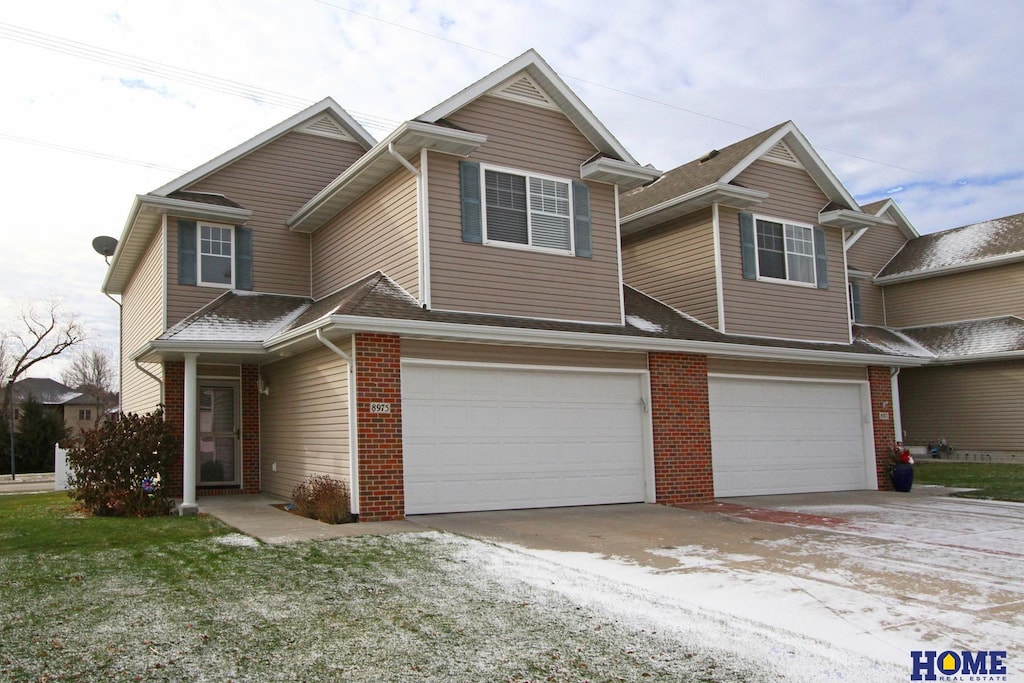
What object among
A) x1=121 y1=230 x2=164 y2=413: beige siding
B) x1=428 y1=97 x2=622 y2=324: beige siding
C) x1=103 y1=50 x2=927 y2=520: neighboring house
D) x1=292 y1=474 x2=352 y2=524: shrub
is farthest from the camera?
x1=121 y1=230 x2=164 y2=413: beige siding

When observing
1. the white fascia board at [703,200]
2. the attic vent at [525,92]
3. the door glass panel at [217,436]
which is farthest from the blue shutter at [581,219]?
the door glass panel at [217,436]

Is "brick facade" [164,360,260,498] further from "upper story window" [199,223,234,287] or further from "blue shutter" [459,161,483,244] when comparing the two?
"blue shutter" [459,161,483,244]

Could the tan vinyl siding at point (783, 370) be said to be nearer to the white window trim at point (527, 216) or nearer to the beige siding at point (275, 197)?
the white window trim at point (527, 216)

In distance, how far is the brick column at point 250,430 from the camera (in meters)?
15.4

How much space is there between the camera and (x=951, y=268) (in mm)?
23906

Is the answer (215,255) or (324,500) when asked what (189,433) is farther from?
(215,255)

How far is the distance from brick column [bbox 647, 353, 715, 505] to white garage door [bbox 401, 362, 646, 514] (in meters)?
0.30

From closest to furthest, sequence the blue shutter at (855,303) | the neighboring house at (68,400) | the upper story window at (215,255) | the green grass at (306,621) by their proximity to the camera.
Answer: the green grass at (306,621)
the upper story window at (215,255)
the blue shutter at (855,303)
the neighboring house at (68,400)

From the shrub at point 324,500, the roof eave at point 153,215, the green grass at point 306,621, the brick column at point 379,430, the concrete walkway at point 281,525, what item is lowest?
the green grass at point 306,621

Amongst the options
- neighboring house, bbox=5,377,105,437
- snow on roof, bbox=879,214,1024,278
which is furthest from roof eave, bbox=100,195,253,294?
neighboring house, bbox=5,377,105,437

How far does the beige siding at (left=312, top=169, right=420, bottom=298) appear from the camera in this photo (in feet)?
40.8

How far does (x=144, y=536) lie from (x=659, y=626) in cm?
661

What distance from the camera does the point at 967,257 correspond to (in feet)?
78.7

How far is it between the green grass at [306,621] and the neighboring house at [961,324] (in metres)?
18.9
